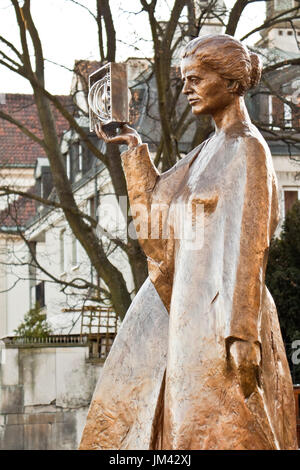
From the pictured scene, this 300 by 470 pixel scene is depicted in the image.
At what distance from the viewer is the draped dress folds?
607 centimetres

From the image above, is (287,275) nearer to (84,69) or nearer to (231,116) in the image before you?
(84,69)

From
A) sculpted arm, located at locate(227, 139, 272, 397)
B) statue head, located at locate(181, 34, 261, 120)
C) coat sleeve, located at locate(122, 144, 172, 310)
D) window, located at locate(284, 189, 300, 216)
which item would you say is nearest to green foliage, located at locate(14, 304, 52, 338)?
window, located at locate(284, 189, 300, 216)

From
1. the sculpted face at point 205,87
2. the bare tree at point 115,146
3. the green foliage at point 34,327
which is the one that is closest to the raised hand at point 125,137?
the sculpted face at point 205,87

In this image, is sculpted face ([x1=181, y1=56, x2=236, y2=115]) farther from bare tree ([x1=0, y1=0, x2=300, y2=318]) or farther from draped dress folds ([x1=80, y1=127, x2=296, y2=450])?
bare tree ([x1=0, y1=0, x2=300, y2=318])

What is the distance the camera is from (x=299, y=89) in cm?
2189

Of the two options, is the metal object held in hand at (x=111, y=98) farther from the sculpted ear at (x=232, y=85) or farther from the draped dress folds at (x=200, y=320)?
the sculpted ear at (x=232, y=85)

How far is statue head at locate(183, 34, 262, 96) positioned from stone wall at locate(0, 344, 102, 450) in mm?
23454

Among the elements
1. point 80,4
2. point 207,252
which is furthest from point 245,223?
point 80,4

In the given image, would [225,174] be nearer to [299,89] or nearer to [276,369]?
[276,369]

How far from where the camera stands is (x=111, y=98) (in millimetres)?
6809

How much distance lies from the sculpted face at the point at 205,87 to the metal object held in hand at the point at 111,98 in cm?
34

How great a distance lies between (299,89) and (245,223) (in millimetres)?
15901

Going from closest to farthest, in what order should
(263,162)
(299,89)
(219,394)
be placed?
(219,394), (263,162), (299,89)

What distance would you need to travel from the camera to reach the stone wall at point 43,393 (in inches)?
1185
